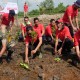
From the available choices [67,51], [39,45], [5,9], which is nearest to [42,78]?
[39,45]

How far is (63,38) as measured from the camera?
11281mm

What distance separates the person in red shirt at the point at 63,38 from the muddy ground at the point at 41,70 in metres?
0.36

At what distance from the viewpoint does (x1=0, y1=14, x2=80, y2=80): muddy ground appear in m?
9.88

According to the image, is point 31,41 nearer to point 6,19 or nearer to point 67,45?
point 67,45

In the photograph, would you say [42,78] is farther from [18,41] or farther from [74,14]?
[18,41]

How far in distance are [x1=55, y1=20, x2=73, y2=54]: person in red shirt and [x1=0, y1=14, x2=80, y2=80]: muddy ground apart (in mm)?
362

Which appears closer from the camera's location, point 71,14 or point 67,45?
point 67,45

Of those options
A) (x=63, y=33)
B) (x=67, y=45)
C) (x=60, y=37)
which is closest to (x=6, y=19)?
(x=60, y=37)

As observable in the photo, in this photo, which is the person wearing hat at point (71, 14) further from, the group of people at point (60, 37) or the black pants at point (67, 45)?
the black pants at point (67, 45)

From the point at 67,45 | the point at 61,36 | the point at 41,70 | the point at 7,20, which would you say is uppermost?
the point at 7,20

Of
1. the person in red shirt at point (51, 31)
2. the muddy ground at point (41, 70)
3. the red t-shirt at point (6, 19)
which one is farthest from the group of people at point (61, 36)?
the red t-shirt at point (6, 19)

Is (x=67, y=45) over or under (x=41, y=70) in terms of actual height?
over

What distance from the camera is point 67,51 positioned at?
11.4 meters

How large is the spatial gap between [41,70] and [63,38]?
162 cm
